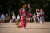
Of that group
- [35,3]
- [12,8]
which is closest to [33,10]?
[35,3]

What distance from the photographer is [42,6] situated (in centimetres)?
3888

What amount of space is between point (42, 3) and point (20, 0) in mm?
4660

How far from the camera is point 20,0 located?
39.1 meters

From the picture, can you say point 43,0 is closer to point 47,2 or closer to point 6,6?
point 47,2

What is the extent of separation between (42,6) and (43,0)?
4.13 feet

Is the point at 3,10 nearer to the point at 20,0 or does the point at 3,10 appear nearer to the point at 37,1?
the point at 20,0

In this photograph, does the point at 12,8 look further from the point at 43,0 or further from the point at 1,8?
the point at 43,0

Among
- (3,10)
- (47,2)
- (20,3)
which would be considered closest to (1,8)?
(3,10)

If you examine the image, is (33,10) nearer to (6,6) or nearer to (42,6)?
(42,6)

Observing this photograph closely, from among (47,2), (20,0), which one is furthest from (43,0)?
(20,0)

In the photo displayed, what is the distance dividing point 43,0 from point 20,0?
4739 millimetres

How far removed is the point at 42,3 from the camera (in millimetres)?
39531

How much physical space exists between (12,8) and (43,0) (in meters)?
6.54

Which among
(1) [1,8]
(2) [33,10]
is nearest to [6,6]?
(1) [1,8]
